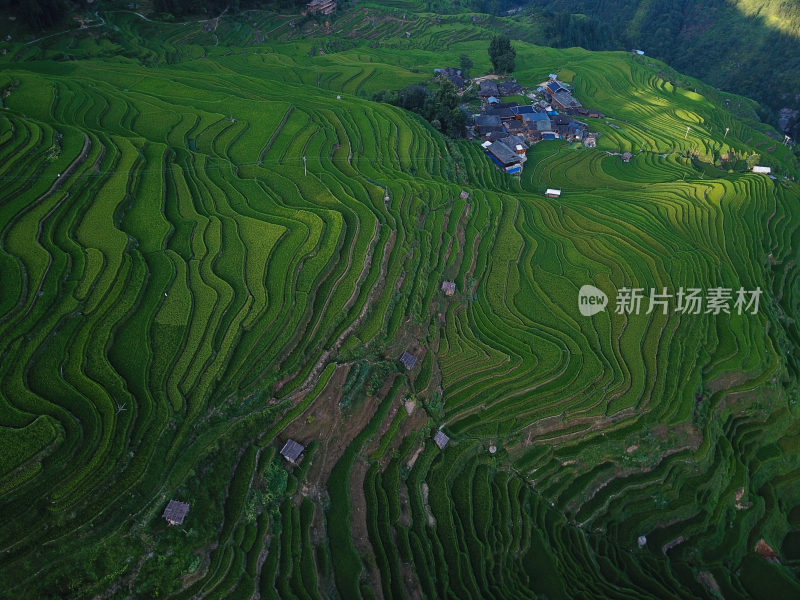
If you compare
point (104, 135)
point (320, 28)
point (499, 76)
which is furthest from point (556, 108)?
point (104, 135)

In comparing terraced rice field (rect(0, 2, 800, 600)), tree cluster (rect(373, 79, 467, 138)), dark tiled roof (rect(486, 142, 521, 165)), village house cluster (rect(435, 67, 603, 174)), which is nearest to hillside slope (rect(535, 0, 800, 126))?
village house cluster (rect(435, 67, 603, 174))

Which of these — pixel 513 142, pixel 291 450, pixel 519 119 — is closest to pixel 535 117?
pixel 519 119

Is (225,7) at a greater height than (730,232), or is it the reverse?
(225,7)

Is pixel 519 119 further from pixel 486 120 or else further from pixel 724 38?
pixel 724 38

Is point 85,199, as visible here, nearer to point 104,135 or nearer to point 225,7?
point 104,135

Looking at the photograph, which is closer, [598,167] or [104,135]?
[104,135]

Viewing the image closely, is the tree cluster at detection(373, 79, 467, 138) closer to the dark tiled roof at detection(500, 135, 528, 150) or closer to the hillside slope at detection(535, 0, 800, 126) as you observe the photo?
the dark tiled roof at detection(500, 135, 528, 150)

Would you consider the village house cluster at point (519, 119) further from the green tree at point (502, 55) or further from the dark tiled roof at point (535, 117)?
the green tree at point (502, 55)
